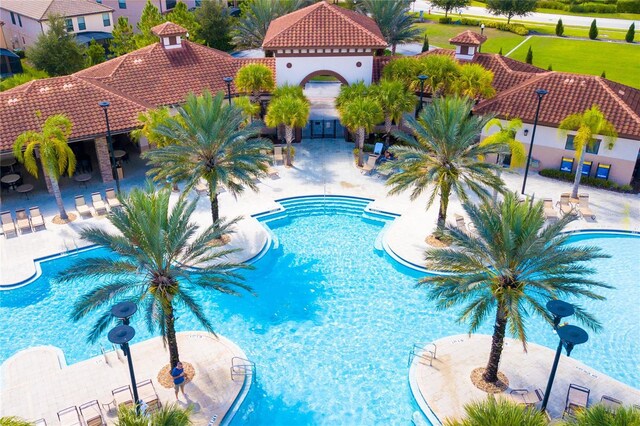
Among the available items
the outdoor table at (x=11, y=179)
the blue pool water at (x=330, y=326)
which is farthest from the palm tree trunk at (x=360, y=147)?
the outdoor table at (x=11, y=179)

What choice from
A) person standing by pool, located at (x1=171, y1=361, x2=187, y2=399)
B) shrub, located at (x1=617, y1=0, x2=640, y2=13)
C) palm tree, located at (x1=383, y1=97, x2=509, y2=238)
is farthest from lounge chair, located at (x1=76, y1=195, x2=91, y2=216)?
shrub, located at (x1=617, y1=0, x2=640, y2=13)

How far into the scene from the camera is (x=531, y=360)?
19000mm

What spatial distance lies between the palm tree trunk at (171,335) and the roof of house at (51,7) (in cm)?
4501

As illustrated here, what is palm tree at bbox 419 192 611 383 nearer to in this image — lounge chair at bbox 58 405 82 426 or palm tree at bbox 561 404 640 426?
palm tree at bbox 561 404 640 426

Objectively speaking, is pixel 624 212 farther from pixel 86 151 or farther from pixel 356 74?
pixel 86 151

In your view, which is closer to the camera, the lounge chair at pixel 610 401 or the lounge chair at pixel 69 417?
the lounge chair at pixel 69 417

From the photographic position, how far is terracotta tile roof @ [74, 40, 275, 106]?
116ft

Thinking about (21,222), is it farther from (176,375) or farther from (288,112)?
(288,112)

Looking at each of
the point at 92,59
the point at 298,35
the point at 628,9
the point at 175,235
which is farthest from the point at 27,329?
the point at 628,9

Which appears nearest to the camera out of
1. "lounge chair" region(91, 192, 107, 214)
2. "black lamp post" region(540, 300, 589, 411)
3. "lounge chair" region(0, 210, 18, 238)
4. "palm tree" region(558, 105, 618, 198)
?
"black lamp post" region(540, 300, 589, 411)

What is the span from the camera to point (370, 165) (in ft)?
111

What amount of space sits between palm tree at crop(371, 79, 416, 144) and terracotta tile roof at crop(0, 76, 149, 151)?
46.8 ft

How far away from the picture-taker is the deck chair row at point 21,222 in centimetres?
2703

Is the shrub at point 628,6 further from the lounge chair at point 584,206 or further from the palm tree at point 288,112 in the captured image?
the palm tree at point 288,112
